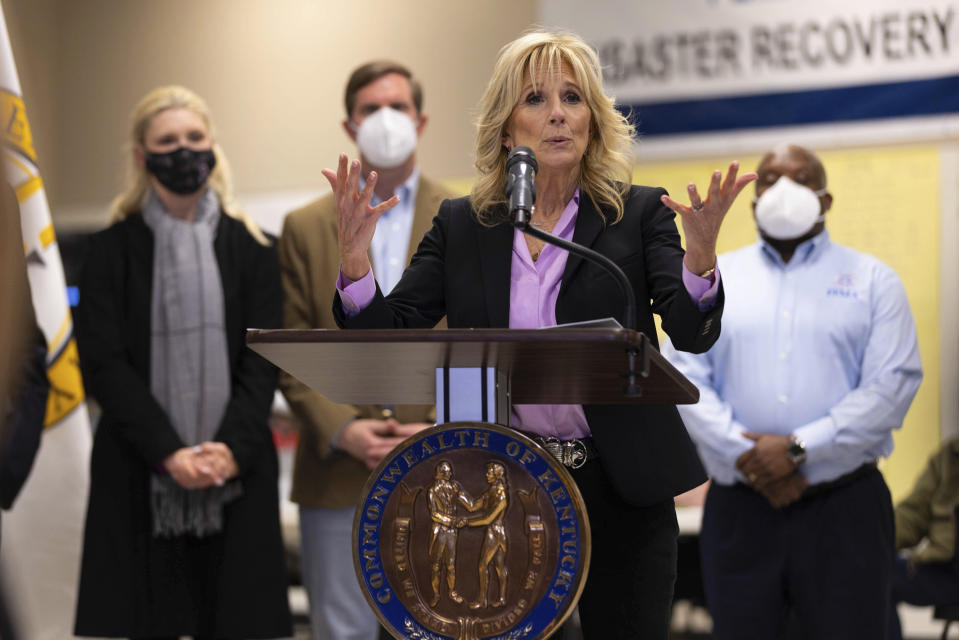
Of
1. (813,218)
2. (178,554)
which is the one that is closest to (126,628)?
(178,554)

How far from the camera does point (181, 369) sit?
11.5 ft

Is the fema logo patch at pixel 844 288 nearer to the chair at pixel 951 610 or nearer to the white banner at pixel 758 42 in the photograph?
the chair at pixel 951 610

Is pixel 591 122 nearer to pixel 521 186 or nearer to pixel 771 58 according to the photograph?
pixel 521 186

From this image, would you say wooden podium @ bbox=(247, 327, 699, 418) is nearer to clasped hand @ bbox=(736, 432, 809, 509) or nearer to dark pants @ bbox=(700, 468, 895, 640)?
clasped hand @ bbox=(736, 432, 809, 509)

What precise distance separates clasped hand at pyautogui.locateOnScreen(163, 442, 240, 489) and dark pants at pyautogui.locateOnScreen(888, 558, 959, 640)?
8.16ft

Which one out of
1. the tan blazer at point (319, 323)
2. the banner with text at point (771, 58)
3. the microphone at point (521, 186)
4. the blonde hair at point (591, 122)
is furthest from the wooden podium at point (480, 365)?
the banner with text at point (771, 58)

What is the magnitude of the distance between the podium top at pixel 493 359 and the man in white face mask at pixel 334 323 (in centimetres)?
140

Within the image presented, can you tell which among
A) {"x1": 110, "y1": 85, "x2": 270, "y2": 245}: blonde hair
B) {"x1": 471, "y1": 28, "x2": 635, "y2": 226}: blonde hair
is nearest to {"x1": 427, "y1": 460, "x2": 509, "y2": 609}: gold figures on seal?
{"x1": 471, "y1": 28, "x2": 635, "y2": 226}: blonde hair

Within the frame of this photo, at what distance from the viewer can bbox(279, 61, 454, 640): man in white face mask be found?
3.44 metres

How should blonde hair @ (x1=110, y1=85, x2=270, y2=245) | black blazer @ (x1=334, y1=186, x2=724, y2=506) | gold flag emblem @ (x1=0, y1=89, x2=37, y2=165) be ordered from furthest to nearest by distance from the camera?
Result: 1. blonde hair @ (x1=110, y1=85, x2=270, y2=245)
2. gold flag emblem @ (x1=0, y1=89, x2=37, y2=165)
3. black blazer @ (x1=334, y1=186, x2=724, y2=506)

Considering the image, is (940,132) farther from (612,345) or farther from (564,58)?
(612,345)

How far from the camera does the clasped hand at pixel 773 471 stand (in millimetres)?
3412

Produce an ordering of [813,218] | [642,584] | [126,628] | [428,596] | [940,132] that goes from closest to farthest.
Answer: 1. [428,596]
2. [642,584]
3. [126,628]
4. [813,218]
5. [940,132]

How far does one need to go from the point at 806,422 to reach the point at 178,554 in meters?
1.90
